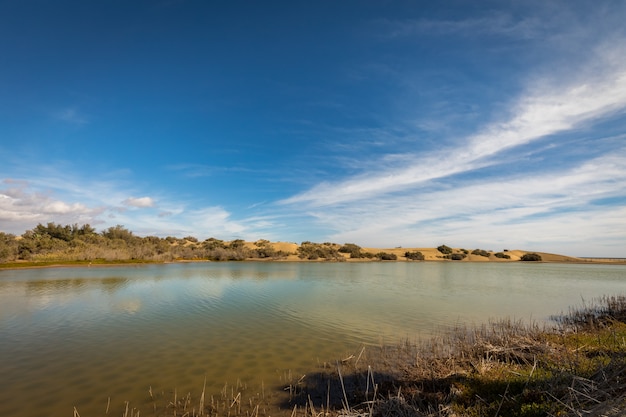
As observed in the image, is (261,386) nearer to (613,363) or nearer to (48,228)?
(613,363)

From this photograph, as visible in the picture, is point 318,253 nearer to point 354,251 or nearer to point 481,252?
point 354,251

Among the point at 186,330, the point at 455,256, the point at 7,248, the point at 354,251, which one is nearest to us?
the point at 186,330

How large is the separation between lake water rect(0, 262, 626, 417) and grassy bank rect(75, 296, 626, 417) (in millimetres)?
895

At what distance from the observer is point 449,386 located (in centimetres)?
736

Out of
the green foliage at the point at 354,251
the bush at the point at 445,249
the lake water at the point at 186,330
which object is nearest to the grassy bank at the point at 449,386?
the lake water at the point at 186,330

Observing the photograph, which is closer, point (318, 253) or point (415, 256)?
point (318, 253)

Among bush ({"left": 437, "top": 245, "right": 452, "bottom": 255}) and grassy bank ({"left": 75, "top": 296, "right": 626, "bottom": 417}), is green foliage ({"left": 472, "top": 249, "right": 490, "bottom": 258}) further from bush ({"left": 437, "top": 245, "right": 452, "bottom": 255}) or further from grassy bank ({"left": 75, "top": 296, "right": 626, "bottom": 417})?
grassy bank ({"left": 75, "top": 296, "right": 626, "bottom": 417})

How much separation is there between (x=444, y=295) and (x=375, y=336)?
14.4m

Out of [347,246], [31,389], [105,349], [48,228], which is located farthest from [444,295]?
[48,228]

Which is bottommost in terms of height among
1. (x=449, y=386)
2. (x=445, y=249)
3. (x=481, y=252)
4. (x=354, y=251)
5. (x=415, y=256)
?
(x=449, y=386)

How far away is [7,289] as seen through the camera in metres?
24.8

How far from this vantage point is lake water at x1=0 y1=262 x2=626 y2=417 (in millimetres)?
8672

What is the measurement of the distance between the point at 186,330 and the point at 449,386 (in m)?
11.6

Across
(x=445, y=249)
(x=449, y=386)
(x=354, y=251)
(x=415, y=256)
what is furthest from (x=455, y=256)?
(x=449, y=386)
